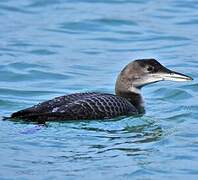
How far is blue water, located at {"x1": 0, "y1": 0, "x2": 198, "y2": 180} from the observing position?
31.4 ft

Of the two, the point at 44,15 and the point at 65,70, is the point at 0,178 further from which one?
the point at 44,15

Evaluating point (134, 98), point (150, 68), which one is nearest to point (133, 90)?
point (134, 98)

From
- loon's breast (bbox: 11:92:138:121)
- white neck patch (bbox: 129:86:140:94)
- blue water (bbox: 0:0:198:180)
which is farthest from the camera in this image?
white neck patch (bbox: 129:86:140:94)

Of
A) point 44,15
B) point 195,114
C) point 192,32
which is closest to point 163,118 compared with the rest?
point 195,114

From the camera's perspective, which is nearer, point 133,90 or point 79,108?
point 79,108

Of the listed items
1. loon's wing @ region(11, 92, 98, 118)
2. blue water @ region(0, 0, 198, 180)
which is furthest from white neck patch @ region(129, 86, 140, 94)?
loon's wing @ region(11, 92, 98, 118)

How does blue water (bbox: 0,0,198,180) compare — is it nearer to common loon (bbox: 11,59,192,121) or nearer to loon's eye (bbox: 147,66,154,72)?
common loon (bbox: 11,59,192,121)

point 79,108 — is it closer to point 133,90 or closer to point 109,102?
point 109,102

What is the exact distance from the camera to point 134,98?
12.3 meters

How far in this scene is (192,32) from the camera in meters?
16.6

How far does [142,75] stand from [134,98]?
0.94ft

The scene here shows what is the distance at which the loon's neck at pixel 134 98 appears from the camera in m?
12.2

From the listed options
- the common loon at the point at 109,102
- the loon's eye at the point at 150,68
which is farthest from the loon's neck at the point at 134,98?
the loon's eye at the point at 150,68

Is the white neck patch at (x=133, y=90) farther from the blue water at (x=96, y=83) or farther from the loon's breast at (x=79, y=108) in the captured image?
the loon's breast at (x=79, y=108)
